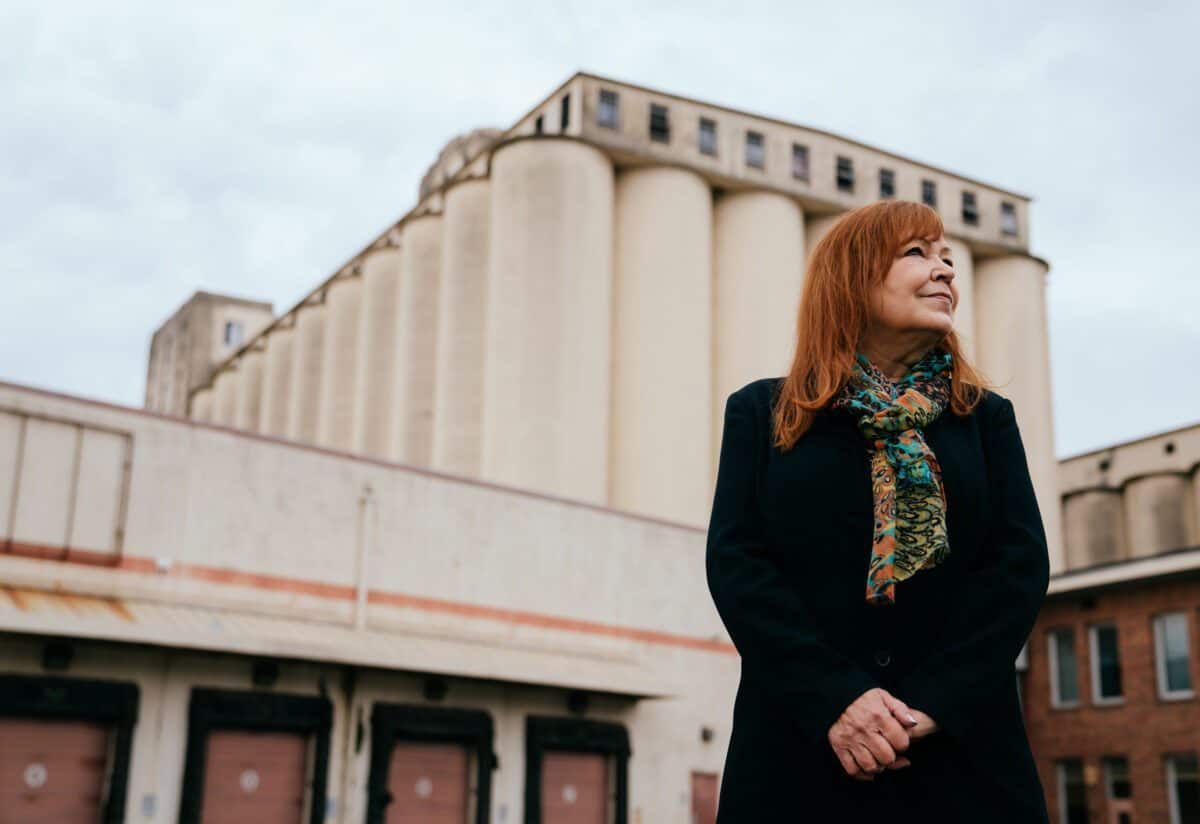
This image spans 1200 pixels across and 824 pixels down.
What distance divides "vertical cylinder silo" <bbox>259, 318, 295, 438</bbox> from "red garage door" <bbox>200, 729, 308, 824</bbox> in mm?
40285

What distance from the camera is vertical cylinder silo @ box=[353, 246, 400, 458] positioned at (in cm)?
4662

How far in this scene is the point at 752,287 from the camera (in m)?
40.8

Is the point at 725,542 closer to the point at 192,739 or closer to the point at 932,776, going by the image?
the point at 932,776

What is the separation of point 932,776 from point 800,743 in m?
0.24

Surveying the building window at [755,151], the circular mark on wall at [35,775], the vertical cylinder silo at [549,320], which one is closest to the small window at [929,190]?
the building window at [755,151]

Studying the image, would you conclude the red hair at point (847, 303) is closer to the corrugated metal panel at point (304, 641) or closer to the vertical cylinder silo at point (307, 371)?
the corrugated metal panel at point (304, 641)

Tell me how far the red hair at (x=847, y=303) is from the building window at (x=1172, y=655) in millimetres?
26916

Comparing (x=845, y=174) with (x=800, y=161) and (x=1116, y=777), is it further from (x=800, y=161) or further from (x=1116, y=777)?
(x=1116, y=777)

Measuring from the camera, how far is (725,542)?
8.77 feet

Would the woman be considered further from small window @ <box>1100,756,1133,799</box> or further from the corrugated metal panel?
small window @ <box>1100,756,1133,799</box>

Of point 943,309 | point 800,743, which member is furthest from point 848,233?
point 800,743

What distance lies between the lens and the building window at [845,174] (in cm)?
4503

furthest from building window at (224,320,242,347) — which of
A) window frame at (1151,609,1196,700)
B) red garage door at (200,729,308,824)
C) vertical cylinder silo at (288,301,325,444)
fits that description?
red garage door at (200,729,308,824)

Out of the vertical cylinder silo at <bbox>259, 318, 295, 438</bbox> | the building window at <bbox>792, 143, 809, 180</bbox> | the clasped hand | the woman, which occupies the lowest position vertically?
the clasped hand
